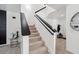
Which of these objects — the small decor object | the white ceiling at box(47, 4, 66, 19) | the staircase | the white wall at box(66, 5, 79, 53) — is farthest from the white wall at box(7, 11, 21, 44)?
the small decor object

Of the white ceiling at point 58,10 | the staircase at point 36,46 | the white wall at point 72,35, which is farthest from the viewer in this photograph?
the white ceiling at point 58,10

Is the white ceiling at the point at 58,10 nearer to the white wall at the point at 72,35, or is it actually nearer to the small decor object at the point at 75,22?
the white wall at the point at 72,35

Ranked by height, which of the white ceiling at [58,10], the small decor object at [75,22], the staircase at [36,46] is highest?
the white ceiling at [58,10]

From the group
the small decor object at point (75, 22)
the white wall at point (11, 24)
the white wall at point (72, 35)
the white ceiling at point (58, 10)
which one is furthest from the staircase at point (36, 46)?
the white wall at point (11, 24)

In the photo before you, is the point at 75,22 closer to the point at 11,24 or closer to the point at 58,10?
the point at 58,10

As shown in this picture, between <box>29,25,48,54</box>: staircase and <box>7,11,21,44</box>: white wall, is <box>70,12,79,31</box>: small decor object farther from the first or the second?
<box>7,11,21,44</box>: white wall

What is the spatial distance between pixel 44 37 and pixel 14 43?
2.22 meters

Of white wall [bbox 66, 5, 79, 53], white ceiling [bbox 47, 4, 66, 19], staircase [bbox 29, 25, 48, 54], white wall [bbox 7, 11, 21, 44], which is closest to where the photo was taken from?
staircase [bbox 29, 25, 48, 54]

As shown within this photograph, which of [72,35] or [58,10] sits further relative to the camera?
[58,10]

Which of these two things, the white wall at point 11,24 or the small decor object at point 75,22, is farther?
the white wall at point 11,24

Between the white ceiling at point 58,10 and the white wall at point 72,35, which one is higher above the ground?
the white ceiling at point 58,10

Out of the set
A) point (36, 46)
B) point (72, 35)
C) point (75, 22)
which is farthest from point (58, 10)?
point (36, 46)

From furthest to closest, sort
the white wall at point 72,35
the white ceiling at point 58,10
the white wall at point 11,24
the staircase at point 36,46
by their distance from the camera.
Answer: the white wall at point 11,24
the white ceiling at point 58,10
the white wall at point 72,35
the staircase at point 36,46

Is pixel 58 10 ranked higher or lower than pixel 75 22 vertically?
higher
